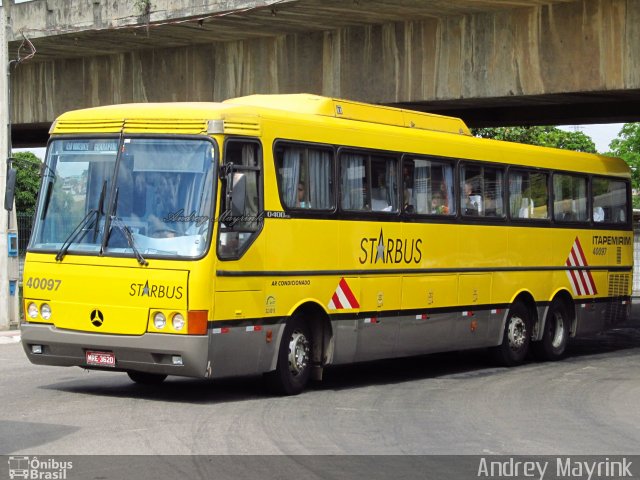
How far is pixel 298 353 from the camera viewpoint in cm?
1390

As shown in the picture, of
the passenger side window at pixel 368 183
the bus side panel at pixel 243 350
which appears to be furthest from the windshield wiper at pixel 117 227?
the passenger side window at pixel 368 183

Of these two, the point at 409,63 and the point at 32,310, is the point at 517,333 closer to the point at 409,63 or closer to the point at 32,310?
the point at 409,63

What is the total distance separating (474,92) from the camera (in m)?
20.5

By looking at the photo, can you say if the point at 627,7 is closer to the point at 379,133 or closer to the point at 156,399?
the point at 379,133

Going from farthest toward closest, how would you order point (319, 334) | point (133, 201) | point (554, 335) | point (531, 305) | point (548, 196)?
1. point (554, 335)
2. point (548, 196)
3. point (531, 305)
4. point (319, 334)
5. point (133, 201)

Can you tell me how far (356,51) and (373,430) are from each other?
11.5m

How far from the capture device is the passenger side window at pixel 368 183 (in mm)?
14836

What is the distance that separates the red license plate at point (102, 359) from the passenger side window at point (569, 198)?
9.08 metres

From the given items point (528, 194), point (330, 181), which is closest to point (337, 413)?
point (330, 181)

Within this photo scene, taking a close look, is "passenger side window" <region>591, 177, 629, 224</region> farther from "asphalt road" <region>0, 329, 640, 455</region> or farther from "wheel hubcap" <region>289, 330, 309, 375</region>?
"wheel hubcap" <region>289, 330, 309, 375</region>

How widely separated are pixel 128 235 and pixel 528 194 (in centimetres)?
796

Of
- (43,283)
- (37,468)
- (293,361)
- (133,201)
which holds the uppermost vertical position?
(133,201)

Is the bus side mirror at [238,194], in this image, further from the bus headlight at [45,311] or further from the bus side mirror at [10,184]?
the bus side mirror at [10,184]

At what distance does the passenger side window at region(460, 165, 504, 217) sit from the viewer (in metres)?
17.3
